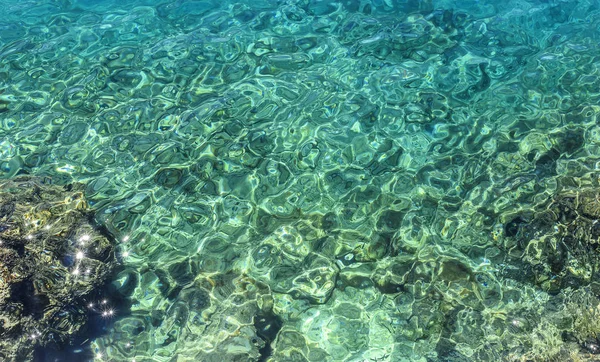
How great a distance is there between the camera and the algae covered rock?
445 centimetres

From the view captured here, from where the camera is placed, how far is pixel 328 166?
5980mm

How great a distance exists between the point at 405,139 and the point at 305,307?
8.86ft

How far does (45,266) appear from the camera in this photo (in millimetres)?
4812

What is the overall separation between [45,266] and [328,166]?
10.7 ft

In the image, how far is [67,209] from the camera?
212 inches

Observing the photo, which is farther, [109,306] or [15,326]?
[109,306]

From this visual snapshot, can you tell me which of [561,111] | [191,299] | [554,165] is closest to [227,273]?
[191,299]

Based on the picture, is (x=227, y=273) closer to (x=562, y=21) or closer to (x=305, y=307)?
(x=305, y=307)

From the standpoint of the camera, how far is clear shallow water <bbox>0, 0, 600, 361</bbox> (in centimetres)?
452

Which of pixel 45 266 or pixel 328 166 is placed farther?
pixel 328 166

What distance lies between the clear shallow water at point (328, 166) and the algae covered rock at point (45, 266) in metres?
0.27

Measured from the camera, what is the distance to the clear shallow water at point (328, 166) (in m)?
4.52

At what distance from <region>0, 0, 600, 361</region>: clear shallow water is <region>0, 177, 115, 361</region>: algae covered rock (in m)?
0.27

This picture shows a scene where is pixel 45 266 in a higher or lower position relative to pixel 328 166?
higher
